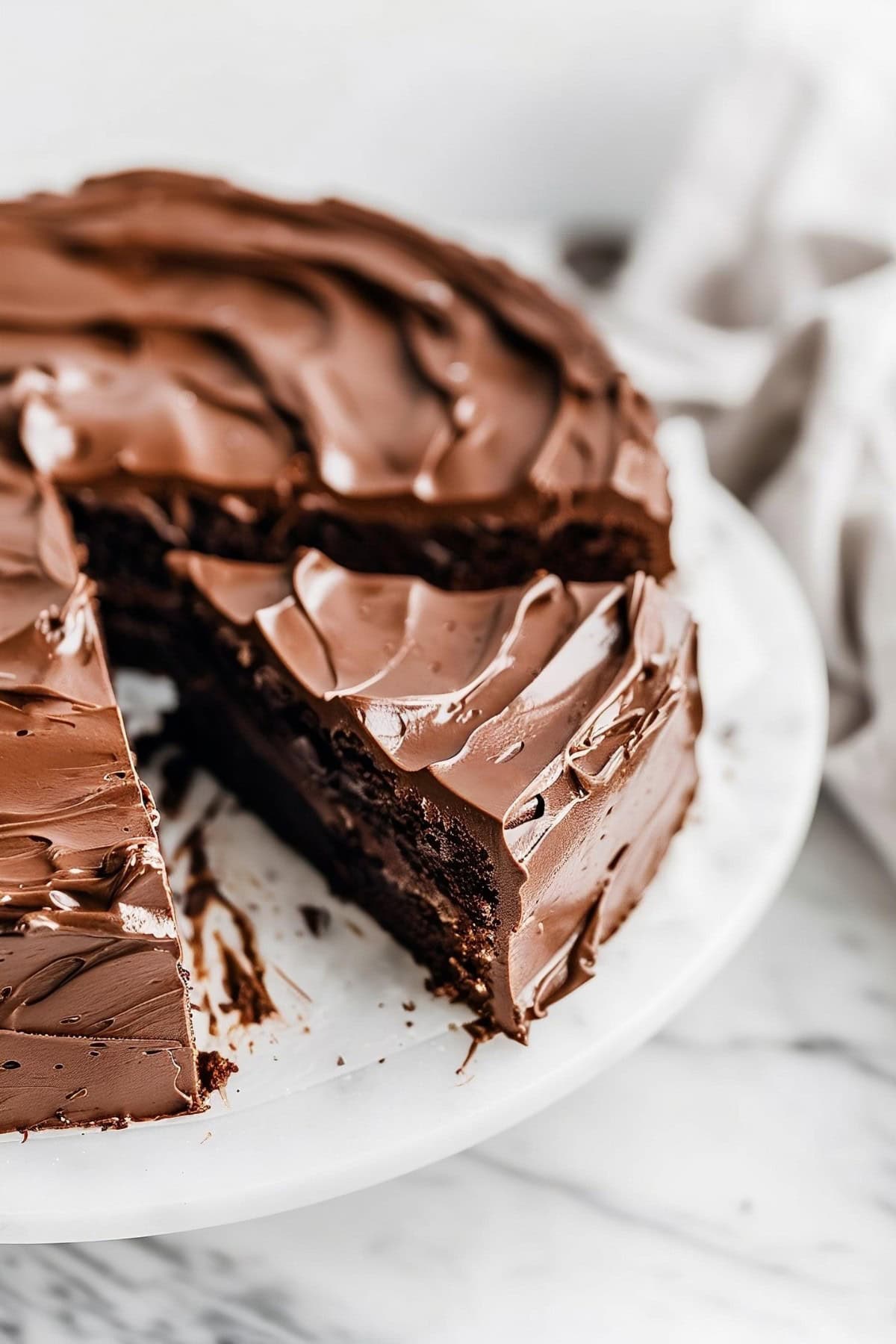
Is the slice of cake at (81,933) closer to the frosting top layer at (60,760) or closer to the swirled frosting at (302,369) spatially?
the frosting top layer at (60,760)

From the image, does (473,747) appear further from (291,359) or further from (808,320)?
(808,320)

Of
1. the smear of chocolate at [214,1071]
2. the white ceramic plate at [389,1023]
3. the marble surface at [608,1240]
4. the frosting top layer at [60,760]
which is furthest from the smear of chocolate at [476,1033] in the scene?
the frosting top layer at [60,760]

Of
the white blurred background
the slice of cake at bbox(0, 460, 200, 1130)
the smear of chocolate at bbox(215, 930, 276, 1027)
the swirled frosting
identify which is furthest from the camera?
the white blurred background

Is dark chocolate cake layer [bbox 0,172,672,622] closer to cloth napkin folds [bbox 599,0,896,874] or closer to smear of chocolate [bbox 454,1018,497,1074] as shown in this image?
cloth napkin folds [bbox 599,0,896,874]

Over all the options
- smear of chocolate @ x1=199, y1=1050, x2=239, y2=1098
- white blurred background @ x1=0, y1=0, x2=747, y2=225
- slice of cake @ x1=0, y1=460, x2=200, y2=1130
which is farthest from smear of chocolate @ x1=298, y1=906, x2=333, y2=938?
white blurred background @ x1=0, y1=0, x2=747, y2=225

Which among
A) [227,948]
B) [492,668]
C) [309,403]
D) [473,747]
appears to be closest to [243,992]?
[227,948]

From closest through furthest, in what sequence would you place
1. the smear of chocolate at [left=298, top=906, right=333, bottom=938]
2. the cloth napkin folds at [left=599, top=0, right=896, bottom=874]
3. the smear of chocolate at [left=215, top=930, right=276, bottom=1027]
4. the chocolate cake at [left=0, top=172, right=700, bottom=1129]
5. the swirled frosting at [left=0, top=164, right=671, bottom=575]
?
the chocolate cake at [left=0, top=172, right=700, bottom=1129]
the smear of chocolate at [left=215, top=930, right=276, bottom=1027]
the smear of chocolate at [left=298, top=906, right=333, bottom=938]
the swirled frosting at [left=0, top=164, right=671, bottom=575]
the cloth napkin folds at [left=599, top=0, right=896, bottom=874]

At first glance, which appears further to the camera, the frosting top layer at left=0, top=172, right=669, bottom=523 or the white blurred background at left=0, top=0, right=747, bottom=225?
the white blurred background at left=0, top=0, right=747, bottom=225
